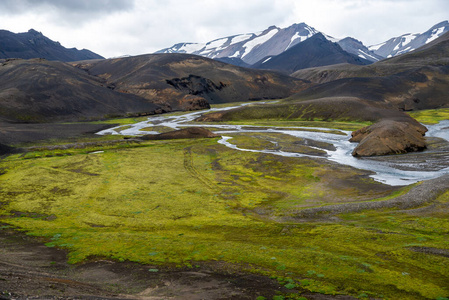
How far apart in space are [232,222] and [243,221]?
93 cm

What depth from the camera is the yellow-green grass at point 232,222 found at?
17.5m

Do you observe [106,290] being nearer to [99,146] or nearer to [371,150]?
[371,150]

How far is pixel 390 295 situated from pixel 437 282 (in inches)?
124

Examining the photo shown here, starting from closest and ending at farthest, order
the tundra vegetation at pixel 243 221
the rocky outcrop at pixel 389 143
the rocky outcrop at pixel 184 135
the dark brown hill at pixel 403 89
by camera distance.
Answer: the tundra vegetation at pixel 243 221
the rocky outcrop at pixel 389 143
the rocky outcrop at pixel 184 135
the dark brown hill at pixel 403 89

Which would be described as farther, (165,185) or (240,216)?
(165,185)

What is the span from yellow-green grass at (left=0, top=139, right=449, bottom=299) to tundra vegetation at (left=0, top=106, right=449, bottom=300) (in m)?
0.10

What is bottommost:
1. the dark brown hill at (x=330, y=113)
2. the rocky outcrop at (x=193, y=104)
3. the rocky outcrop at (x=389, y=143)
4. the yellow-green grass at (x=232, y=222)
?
the yellow-green grass at (x=232, y=222)

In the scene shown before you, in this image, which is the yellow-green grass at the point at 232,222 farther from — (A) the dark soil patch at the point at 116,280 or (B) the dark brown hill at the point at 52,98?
(B) the dark brown hill at the point at 52,98

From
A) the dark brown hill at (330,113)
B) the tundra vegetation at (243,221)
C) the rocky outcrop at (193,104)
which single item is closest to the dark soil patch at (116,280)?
the tundra vegetation at (243,221)

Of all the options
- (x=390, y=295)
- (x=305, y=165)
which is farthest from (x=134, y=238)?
(x=305, y=165)

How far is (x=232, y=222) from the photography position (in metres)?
27.1

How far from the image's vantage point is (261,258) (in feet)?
63.0

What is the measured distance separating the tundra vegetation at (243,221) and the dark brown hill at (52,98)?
9281 cm

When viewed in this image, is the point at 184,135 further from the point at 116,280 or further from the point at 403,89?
the point at 403,89
